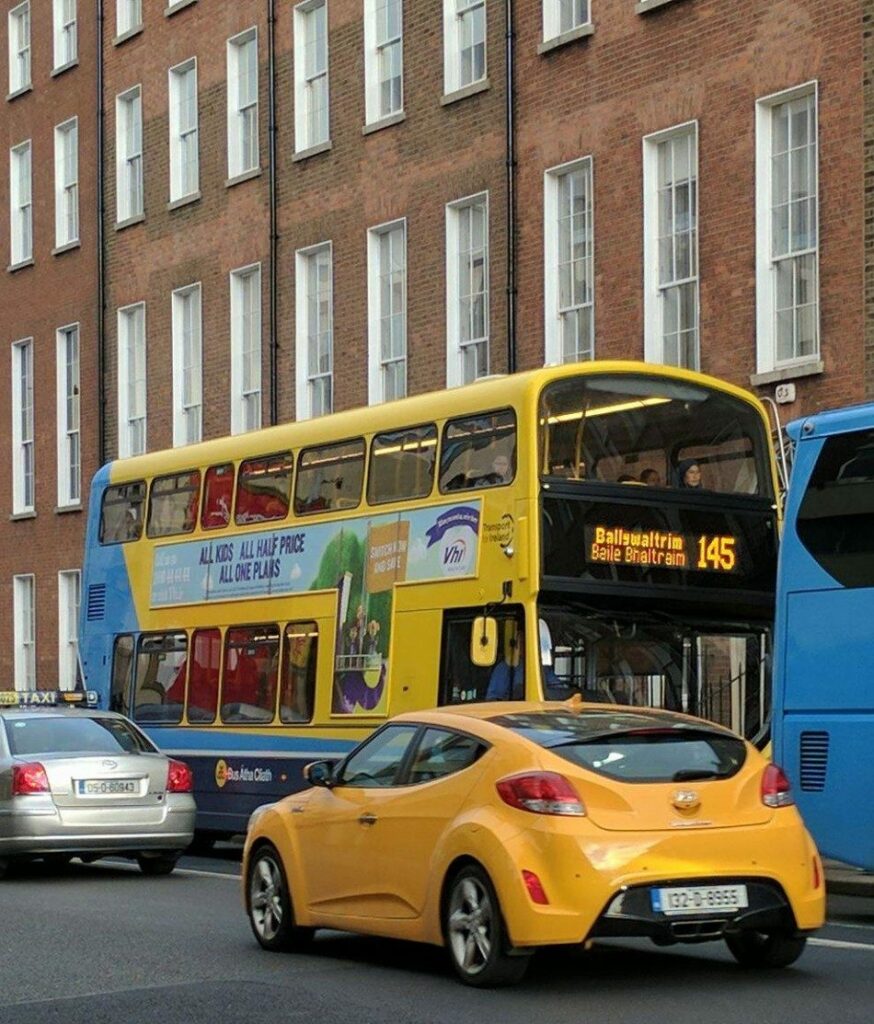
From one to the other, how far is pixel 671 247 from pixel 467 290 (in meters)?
4.43

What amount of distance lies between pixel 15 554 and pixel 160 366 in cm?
609

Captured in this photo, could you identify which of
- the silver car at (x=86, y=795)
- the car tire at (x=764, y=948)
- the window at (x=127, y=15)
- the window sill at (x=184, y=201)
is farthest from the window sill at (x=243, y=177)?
the car tire at (x=764, y=948)

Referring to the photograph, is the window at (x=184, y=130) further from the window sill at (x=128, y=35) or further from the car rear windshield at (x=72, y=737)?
the car rear windshield at (x=72, y=737)

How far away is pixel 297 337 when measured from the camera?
34.3m

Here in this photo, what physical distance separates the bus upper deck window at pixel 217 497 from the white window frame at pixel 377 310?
344 inches

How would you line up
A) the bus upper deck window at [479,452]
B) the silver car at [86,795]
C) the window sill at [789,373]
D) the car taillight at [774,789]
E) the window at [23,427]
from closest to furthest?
1. the car taillight at [774,789]
2. the bus upper deck window at [479,452]
3. the silver car at [86,795]
4. the window sill at [789,373]
5. the window at [23,427]

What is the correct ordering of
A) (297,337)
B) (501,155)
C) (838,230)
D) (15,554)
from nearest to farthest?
(838,230), (501,155), (297,337), (15,554)

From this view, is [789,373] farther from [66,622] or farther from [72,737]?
[66,622]

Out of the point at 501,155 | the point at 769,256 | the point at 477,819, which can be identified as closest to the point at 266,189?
the point at 501,155

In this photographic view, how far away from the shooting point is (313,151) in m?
34.1

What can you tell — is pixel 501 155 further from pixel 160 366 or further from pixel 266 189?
pixel 160 366

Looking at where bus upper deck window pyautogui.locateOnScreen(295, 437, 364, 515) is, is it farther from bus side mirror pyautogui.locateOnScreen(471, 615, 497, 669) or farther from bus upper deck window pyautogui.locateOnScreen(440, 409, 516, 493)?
bus side mirror pyautogui.locateOnScreen(471, 615, 497, 669)

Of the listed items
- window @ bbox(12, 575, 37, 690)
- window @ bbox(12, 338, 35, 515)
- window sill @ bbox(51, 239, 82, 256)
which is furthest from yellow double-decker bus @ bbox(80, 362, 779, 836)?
window @ bbox(12, 338, 35, 515)

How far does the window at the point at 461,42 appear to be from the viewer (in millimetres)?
30734
